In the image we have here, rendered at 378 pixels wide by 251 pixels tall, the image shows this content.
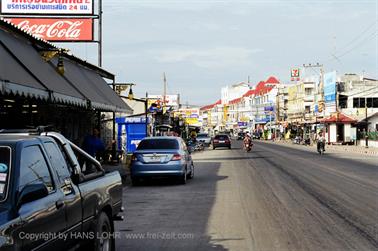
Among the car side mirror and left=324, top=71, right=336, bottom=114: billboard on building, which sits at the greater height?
left=324, top=71, right=336, bottom=114: billboard on building

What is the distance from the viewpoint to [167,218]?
10.3m

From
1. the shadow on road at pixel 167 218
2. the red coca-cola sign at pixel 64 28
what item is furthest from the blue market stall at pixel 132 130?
the shadow on road at pixel 167 218

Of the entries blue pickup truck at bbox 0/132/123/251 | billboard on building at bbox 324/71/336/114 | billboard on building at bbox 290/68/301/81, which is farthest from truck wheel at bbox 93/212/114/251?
billboard on building at bbox 290/68/301/81

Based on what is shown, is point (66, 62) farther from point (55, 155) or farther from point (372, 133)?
point (372, 133)

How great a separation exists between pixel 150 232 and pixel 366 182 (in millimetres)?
10717

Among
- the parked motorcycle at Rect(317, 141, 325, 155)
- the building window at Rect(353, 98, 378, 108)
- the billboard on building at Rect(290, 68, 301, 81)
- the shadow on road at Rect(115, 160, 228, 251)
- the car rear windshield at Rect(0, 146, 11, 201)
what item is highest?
the billboard on building at Rect(290, 68, 301, 81)

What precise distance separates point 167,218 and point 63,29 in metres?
14.2

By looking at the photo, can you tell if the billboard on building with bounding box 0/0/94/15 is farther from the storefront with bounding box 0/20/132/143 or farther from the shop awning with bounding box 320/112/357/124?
the shop awning with bounding box 320/112/357/124

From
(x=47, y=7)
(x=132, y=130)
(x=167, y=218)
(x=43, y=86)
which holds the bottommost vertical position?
(x=167, y=218)

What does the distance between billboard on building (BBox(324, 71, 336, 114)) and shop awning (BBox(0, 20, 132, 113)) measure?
197 ft

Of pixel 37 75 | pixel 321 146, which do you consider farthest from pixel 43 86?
pixel 321 146

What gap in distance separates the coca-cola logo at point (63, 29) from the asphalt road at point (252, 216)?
8.37 meters

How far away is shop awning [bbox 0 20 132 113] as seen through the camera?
10.6 metres

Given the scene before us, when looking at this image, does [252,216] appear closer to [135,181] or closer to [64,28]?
[135,181]
